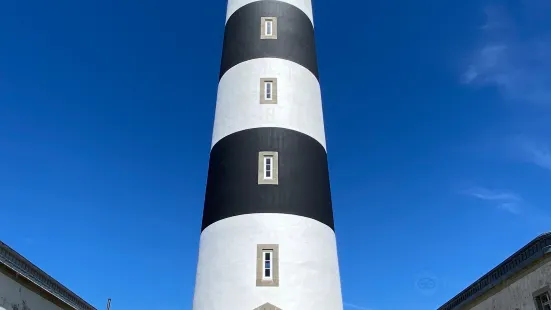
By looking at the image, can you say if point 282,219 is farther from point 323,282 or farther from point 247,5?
point 247,5

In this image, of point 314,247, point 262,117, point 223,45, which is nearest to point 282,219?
point 314,247

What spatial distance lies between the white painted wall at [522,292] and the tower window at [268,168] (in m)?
8.19

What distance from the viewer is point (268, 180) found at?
632 inches

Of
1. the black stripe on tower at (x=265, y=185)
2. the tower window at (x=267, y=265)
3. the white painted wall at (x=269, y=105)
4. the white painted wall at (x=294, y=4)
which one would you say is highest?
the white painted wall at (x=294, y=4)

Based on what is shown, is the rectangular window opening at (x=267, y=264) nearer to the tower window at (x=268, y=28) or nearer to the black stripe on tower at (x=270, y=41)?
the black stripe on tower at (x=270, y=41)

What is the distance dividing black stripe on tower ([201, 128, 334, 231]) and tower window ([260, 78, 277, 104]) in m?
1.32

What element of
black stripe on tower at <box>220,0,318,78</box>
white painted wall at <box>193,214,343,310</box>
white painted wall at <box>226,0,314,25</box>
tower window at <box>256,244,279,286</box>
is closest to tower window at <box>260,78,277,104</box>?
black stripe on tower at <box>220,0,318,78</box>

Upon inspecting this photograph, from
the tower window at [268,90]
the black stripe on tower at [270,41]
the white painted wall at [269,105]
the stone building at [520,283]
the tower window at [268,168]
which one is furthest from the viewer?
the black stripe on tower at [270,41]

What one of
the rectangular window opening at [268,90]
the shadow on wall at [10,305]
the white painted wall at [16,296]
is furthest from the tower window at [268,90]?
the shadow on wall at [10,305]

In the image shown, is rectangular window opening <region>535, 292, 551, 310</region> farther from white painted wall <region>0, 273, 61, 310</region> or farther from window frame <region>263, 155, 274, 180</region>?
white painted wall <region>0, 273, 61, 310</region>

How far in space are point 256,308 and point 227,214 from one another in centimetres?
324

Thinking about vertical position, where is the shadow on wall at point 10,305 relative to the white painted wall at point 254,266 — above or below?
below

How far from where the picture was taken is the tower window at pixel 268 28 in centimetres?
1930

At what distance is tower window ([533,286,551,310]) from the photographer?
13.0m
